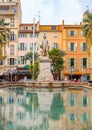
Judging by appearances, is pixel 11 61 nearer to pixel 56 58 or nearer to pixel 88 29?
pixel 56 58

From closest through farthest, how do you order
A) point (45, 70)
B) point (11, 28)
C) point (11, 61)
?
point (45, 70), point (11, 61), point (11, 28)

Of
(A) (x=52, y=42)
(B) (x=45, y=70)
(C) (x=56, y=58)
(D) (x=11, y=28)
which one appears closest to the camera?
(B) (x=45, y=70)

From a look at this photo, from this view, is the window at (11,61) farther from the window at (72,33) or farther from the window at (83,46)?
the window at (83,46)

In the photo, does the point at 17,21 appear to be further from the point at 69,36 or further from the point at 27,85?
the point at 27,85

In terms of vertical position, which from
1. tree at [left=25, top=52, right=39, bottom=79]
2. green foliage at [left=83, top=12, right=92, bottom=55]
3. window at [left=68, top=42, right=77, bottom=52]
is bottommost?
tree at [left=25, top=52, right=39, bottom=79]

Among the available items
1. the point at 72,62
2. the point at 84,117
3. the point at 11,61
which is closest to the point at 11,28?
the point at 11,61

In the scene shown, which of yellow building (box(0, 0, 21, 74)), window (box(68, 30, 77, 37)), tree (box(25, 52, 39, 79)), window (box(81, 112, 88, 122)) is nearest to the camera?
window (box(81, 112, 88, 122))

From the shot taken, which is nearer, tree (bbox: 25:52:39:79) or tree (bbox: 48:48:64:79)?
tree (bbox: 25:52:39:79)

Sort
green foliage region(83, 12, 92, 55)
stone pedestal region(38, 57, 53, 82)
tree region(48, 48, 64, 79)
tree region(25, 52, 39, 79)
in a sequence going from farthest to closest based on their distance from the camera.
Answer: tree region(48, 48, 64, 79), tree region(25, 52, 39, 79), green foliage region(83, 12, 92, 55), stone pedestal region(38, 57, 53, 82)

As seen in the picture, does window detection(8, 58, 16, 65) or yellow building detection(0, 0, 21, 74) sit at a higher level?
yellow building detection(0, 0, 21, 74)

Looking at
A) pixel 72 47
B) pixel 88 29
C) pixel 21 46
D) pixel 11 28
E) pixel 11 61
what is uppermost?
pixel 11 28

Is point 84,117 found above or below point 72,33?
below

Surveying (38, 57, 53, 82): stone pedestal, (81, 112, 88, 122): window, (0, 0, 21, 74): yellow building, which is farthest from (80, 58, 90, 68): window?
(81, 112, 88, 122): window

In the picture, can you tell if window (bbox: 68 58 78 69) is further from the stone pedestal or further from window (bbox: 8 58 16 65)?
the stone pedestal
